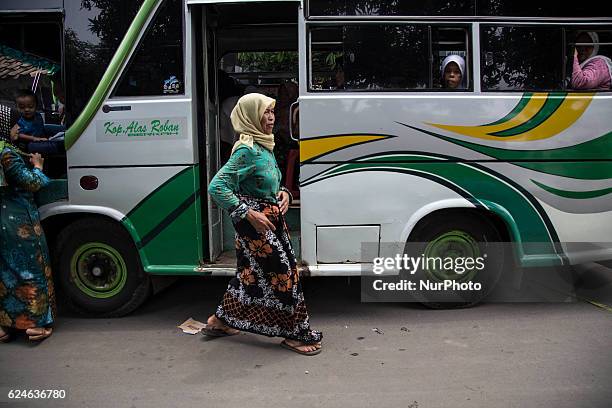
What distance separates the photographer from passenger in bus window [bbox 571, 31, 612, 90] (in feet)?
14.3

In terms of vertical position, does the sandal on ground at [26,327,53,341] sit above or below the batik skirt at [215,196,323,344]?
below

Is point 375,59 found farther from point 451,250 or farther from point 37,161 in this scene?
point 37,161

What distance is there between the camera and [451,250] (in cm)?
460

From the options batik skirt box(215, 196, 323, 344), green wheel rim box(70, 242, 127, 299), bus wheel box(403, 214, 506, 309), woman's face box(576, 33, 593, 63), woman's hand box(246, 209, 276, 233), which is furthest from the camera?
green wheel rim box(70, 242, 127, 299)

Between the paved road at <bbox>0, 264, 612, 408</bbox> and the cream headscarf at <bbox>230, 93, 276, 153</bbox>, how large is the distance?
1.61 m

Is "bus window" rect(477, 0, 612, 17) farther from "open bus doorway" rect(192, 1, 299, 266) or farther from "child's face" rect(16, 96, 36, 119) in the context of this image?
"child's face" rect(16, 96, 36, 119)

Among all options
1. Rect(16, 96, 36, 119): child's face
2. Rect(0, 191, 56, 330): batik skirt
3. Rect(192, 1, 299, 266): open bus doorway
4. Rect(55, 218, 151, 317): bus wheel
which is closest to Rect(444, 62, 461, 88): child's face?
Rect(192, 1, 299, 266): open bus doorway

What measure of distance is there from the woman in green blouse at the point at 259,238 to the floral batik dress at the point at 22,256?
147 centimetres

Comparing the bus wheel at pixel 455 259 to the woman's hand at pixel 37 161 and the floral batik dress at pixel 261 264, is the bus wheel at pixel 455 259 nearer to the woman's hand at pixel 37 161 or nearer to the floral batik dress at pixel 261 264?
Answer: the floral batik dress at pixel 261 264

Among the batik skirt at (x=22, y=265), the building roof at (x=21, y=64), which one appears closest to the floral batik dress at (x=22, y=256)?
the batik skirt at (x=22, y=265)

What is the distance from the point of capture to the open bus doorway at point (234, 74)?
14.9 feet

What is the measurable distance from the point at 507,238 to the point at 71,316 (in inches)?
156

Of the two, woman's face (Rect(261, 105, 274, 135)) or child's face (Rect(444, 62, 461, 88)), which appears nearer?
woman's face (Rect(261, 105, 274, 135))

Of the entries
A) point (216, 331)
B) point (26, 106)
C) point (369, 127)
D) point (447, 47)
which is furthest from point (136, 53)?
point (447, 47)
